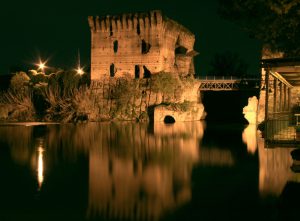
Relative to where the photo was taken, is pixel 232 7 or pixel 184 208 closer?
pixel 184 208

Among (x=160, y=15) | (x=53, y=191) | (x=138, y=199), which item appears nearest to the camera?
(x=138, y=199)

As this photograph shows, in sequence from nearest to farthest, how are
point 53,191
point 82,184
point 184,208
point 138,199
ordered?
1. point 184,208
2. point 138,199
3. point 53,191
4. point 82,184

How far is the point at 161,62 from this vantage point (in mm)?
39281

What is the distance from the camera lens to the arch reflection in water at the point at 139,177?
30.5 feet

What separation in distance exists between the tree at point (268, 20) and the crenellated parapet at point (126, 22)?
89.4ft

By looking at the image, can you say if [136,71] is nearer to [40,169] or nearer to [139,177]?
[40,169]

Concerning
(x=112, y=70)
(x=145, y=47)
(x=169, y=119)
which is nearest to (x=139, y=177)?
(x=169, y=119)

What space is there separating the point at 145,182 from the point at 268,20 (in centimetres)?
563

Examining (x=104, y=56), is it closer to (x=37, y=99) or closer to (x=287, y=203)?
(x=37, y=99)

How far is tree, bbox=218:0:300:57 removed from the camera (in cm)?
1077

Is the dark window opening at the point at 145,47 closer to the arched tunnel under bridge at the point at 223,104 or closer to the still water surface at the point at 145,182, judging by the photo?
the arched tunnel under bridge at the point at 223,104

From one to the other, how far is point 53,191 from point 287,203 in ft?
18.8

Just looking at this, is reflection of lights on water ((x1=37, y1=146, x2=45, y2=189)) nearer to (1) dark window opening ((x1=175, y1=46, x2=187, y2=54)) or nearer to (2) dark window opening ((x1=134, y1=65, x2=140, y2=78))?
(2) dark window opening ((x1=134, y1=65, x2=140, y2=78))

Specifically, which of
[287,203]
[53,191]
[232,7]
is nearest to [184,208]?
[287,203]
